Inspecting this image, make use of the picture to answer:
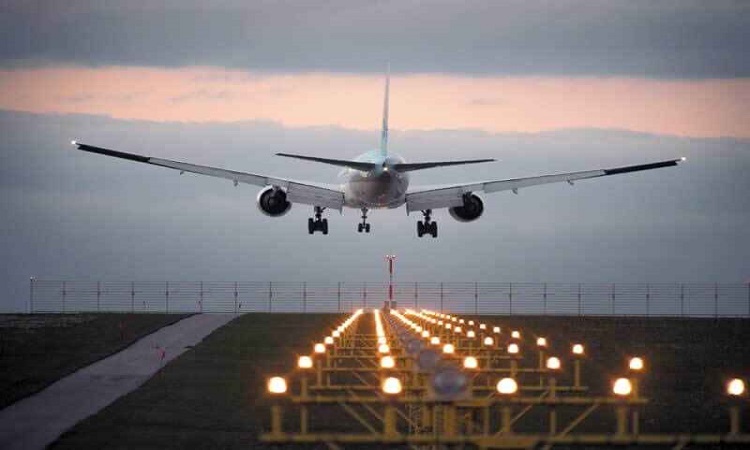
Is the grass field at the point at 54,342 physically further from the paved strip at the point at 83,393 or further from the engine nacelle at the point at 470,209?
the engine nacelle at the point at 470,209

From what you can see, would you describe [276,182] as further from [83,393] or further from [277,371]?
[83,393]

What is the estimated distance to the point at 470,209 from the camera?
3442 inches

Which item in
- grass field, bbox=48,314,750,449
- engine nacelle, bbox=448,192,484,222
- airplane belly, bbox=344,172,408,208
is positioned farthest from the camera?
engine nacelle, bbox=448,192,484,222

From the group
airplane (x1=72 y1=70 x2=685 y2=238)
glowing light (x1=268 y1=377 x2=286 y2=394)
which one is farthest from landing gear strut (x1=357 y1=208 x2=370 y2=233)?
glowing light (x1=268 y1=377 x2=286 y2=394)

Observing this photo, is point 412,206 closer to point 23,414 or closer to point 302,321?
point 302,321

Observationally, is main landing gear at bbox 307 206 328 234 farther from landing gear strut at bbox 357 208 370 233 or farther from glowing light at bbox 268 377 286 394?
glowing light at bbox 268 377 286 394

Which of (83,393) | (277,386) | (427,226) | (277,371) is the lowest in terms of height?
(83,393)

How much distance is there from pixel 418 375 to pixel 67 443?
54.3 ft

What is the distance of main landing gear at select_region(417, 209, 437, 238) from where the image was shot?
88.9 m

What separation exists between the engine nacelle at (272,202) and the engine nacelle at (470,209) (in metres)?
10.6

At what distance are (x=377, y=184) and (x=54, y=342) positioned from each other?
21166 millimetres

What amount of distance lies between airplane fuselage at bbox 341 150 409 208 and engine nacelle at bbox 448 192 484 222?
5.16 metres

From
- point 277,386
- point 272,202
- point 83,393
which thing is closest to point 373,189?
point 272,202

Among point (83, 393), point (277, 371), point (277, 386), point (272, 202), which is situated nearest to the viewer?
point (277, 386)
